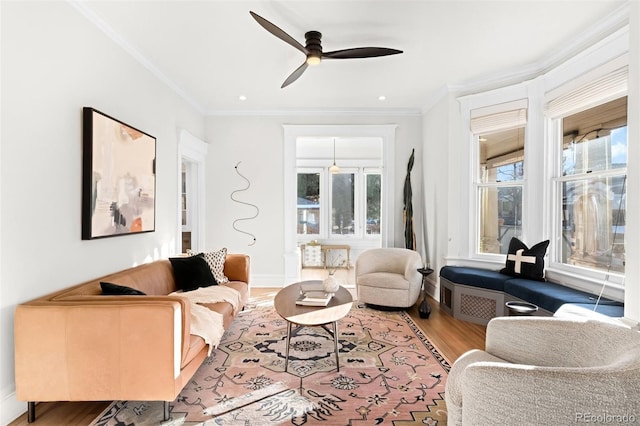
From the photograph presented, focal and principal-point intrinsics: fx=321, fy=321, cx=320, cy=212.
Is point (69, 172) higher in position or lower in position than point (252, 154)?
lower

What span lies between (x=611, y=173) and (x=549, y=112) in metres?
0.94

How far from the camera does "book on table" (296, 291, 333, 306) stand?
2.74 m

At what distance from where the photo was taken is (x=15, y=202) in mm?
1938

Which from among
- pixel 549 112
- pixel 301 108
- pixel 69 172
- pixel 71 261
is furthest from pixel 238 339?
pixel 549 112

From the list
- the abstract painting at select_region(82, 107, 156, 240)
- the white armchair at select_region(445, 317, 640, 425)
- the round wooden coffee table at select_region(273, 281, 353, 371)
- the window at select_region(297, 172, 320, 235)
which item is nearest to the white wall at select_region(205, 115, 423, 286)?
the abstract painting at select_region(82, 107, 156, 240)

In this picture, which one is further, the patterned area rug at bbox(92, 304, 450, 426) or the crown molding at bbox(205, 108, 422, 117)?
the crown molding at bbox(205, 108, 422, 117)

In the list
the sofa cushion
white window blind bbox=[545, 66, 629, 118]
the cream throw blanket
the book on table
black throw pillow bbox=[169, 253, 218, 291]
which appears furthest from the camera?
the sofa cushion

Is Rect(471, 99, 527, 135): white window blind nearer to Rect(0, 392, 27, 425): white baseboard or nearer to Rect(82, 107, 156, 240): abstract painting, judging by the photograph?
Rect(82, 107, 156, 240): abstract painting

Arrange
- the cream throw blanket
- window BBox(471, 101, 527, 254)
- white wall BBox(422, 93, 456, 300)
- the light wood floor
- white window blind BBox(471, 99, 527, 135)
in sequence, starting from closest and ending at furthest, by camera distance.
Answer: the light wood floor
the cream throw blanket
white window blind BBox(471, 99, 527, 135)
window BBox(471, 101, 527, 254)
white wall BBox(422, 93, 456, 300)

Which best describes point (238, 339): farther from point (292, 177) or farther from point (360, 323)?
point (292, 177)

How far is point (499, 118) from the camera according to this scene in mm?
3771

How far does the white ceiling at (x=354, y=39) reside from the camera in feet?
8.27

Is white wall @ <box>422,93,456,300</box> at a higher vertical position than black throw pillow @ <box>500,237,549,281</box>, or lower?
higher

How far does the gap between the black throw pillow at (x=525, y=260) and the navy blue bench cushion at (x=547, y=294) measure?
3.8 inches
